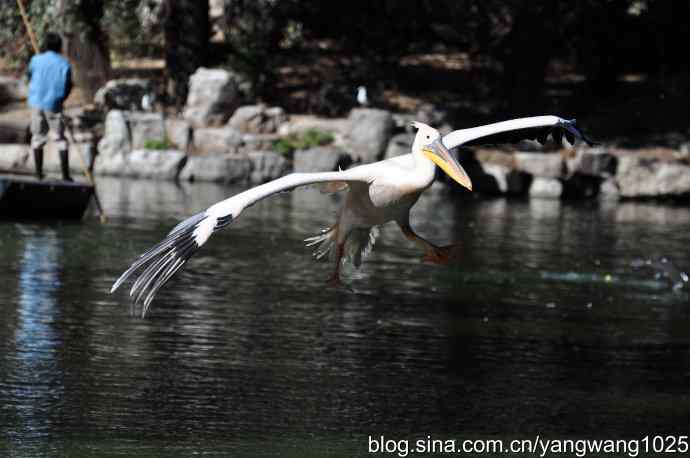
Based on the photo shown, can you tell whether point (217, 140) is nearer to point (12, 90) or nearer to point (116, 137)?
point (116, 137)

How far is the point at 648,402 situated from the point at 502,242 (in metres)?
8.37

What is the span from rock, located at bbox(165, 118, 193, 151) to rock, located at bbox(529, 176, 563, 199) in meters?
6.45

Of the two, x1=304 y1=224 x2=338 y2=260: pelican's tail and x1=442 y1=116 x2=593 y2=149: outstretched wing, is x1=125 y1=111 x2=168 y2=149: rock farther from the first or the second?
x1=442 y1=116 x2=593 y2=149: outstretched wing

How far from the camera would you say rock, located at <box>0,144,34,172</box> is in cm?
2328

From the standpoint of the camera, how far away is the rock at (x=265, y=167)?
2406cm

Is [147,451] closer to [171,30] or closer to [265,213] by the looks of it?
[265,213]

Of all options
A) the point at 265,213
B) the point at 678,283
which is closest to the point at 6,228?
the point at 265,213

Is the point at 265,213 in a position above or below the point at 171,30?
below

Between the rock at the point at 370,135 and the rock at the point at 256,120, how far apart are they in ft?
6.13

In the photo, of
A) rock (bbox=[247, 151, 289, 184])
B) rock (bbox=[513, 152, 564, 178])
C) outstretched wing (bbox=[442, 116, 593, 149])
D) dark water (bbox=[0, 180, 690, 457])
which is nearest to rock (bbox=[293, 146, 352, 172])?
rock (bbox=[247, 151, 289, 184])

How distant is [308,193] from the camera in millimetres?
23719

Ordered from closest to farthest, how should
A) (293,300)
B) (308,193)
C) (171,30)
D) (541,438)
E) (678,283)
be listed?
(541,438), (293,300), (678,283), (308,193), (171,30)

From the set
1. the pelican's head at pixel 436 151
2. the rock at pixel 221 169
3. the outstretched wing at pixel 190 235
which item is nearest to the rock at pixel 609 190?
the rock at pixel 221 169

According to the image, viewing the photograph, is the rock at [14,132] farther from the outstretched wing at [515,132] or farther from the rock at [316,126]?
the outstretched wing at [515,132]
